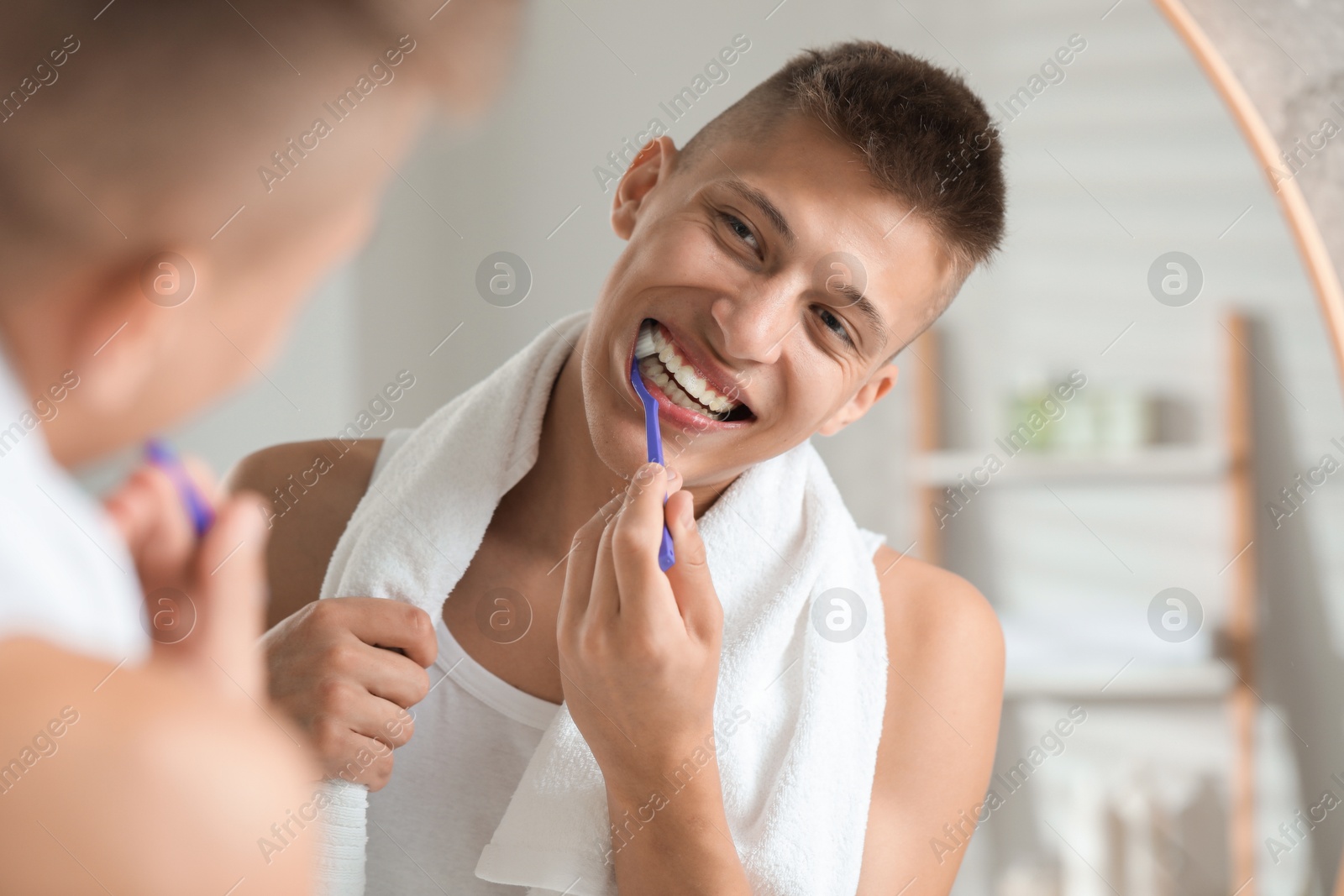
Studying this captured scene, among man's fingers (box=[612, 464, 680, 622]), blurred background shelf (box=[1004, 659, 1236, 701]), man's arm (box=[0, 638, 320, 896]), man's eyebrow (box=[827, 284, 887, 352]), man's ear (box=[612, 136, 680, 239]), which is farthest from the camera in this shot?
blurred background shelf (box=[1004, 659, 1236, 701])

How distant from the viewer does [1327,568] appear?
136 cm

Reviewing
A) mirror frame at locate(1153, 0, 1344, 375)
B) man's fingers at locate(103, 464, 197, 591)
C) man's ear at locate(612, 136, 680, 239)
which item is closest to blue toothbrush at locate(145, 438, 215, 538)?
man's fingers at locate(103, 464, 197, 591)

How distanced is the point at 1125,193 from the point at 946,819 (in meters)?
1.25

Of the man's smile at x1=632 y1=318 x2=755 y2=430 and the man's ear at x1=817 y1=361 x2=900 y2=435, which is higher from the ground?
the man's smile at x1=632 y1=318 x2=755 y2=430

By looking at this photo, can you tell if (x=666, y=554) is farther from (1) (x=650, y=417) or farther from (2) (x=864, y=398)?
(2) (x=864, y=398)

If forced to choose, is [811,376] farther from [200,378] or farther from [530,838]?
[200,378]

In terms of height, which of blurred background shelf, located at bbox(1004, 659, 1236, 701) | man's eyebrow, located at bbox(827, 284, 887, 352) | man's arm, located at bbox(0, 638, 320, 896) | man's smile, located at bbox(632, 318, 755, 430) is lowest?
blurred background shelf, located at bbox(1004, 659, 1236, 701)

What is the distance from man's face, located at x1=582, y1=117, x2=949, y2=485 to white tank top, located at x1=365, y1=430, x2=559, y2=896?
0.58 ft

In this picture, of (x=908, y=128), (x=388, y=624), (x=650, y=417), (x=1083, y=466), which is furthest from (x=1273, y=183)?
(x=1083, y=466)

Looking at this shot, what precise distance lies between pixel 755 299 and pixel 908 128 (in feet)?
0.54

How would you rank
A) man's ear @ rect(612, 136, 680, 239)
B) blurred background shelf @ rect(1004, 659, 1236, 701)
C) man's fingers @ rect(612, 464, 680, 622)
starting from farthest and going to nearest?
blurred background shelf @ rect(1004, 659, 1236, 701), man's ear @ rect(612, 136, 680, 239), man's fingers @ rect(612, 464, 680, 622)

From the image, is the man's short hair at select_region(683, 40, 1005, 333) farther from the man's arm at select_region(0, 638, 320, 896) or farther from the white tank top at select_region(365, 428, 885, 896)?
the man's arm at select_region(0, 638, 320, 896)

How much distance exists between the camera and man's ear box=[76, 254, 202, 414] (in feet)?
0.53

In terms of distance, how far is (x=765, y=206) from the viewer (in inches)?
23.0
